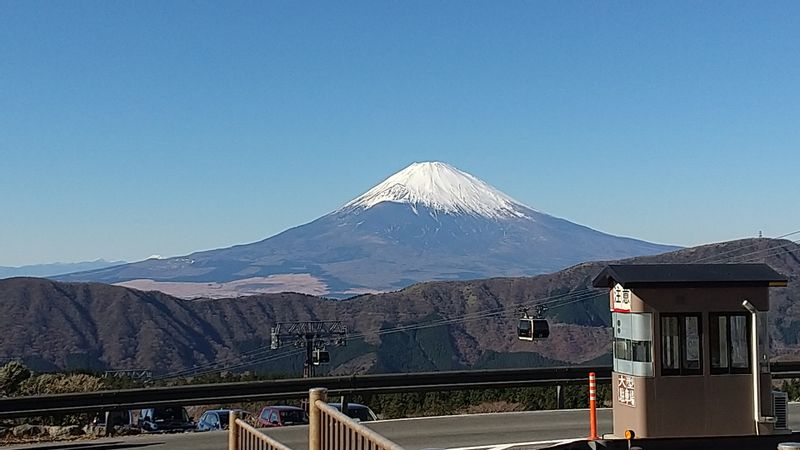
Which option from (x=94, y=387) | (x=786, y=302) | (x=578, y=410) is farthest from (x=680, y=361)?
(x=786, y=302)

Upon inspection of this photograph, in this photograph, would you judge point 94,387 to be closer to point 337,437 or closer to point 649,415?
point 649,415

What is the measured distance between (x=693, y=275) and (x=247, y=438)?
28.3 ft

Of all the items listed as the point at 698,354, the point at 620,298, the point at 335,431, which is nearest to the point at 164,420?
the point at 620,298

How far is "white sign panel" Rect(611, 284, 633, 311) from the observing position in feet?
50.7

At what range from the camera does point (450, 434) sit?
58.9ft

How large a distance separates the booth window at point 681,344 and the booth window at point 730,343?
0.75 feet

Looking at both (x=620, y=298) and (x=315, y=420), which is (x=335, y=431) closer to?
(x=315, y=420)

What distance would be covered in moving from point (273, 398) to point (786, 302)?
184836 mm

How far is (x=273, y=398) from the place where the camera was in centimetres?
2041

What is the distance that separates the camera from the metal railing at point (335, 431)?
616 cm

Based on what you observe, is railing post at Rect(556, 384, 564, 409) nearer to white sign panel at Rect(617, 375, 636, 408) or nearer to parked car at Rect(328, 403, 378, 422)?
parked car at Rect(328, 403, 378, 422)

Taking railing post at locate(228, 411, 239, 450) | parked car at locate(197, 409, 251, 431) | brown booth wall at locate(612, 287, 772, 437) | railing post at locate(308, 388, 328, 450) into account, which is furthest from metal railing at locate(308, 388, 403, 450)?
parked car at locate(197, 409, 251, 431)

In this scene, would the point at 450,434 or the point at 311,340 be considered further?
the point at 311,340

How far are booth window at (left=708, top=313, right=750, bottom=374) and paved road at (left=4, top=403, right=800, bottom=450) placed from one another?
2928 millimetres
